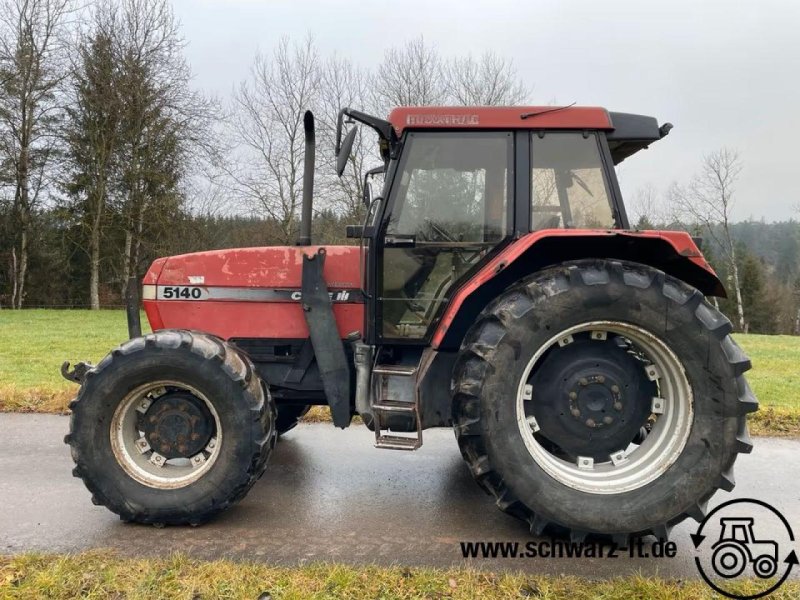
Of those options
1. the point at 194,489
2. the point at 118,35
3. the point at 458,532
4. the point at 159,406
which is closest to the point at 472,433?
the point at 458,532

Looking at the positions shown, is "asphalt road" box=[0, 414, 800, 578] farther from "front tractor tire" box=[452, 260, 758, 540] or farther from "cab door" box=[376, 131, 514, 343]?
"cab door" box=[376, 131, 514, 343]

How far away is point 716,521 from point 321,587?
87.4 inches

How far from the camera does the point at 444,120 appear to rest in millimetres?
3070

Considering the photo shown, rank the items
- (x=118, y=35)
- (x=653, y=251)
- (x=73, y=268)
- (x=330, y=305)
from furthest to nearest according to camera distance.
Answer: (x=73, y=268) → (x=118, y=35) → (x=330, y=305) → (x=653, y=251)

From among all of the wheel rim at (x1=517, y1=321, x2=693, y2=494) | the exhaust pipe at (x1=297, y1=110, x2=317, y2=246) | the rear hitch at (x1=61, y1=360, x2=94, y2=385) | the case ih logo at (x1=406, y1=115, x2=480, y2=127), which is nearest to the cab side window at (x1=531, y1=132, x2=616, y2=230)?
the case ih logo at (x1=406, y1=115, x2=480, y2=127)

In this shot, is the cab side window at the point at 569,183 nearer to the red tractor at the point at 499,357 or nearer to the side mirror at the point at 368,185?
the red tractor at the point at 499,357

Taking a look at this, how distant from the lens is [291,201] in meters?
19.3

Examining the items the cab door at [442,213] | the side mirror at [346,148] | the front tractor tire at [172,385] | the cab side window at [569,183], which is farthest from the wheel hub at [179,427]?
the cab side window at [569,183]

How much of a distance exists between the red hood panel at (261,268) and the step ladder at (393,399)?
0.63 metres

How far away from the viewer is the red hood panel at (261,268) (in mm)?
3492

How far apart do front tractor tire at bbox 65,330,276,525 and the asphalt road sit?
14 centimetres

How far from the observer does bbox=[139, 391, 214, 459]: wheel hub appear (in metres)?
3.06

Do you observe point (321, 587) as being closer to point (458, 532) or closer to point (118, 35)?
point (458, 532)

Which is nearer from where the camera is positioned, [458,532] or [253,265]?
[458,532]
